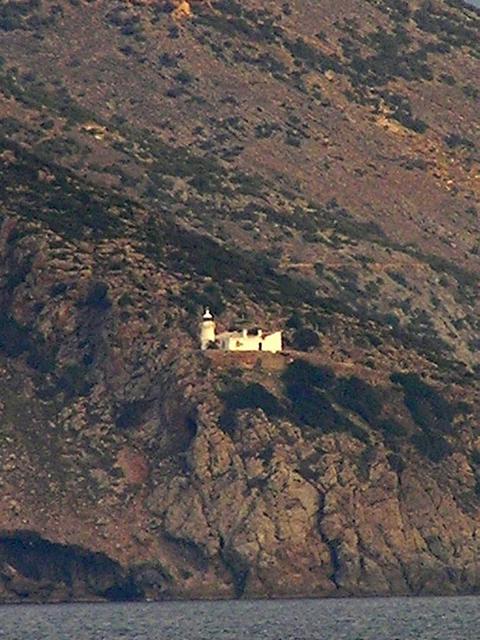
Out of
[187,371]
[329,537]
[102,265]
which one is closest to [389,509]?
[329,537]

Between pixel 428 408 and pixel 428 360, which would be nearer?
pixel 428 408

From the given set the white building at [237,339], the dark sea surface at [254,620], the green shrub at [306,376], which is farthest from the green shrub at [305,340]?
the dark sea surface at [254,620]

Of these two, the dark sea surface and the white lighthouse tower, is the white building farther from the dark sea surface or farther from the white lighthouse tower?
the dark sea surface

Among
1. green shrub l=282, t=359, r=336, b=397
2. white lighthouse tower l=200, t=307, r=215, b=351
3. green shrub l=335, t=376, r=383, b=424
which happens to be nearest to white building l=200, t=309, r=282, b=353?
white lighthouse tower l=200, t=307, r=215, b=351

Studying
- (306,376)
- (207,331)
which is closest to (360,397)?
(306,376)

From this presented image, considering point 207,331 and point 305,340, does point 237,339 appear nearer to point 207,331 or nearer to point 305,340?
point 207,331

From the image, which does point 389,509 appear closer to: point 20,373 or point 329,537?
point 329,537
